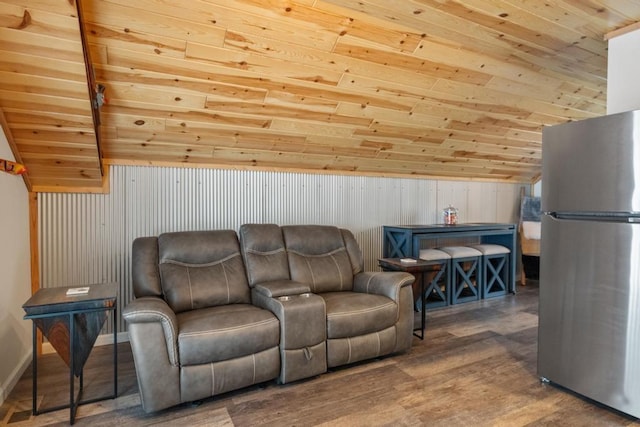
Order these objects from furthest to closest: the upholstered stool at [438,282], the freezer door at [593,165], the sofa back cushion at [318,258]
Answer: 1. the upholstered stool at [438,282]
2. the sofa back cushion at [318,258]
3. the freezer door at [593,165]

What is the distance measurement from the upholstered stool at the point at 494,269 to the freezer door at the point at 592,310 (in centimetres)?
228

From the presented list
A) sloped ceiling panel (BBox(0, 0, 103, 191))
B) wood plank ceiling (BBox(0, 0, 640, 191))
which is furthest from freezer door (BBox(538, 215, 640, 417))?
sloped ceiling panel (BBox(0, 0, 103, 191))

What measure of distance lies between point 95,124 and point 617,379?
11.4ft

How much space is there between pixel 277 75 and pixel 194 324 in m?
1.78

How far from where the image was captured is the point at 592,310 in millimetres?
2129

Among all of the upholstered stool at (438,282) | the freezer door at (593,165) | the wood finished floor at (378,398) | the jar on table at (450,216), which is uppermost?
the freezer door at (593,165)

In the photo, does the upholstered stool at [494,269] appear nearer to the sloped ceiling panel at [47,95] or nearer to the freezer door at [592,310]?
the freezer door at [592,310]

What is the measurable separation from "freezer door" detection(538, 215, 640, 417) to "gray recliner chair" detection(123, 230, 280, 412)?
177cm

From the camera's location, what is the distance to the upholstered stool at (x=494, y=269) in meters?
4.62

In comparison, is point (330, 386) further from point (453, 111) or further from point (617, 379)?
point (453, 111)

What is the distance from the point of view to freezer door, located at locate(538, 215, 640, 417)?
6.48 ft

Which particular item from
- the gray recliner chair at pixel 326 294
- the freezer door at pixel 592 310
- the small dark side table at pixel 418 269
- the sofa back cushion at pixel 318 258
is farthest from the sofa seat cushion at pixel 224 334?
the freezer door at pixel 592 310

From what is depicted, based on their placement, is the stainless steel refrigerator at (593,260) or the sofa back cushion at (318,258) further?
the sofa back cushion at (318,258)

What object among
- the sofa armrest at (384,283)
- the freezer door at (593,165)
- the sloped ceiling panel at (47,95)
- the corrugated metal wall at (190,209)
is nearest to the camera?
the sloped ceiling panel at (47,95)
